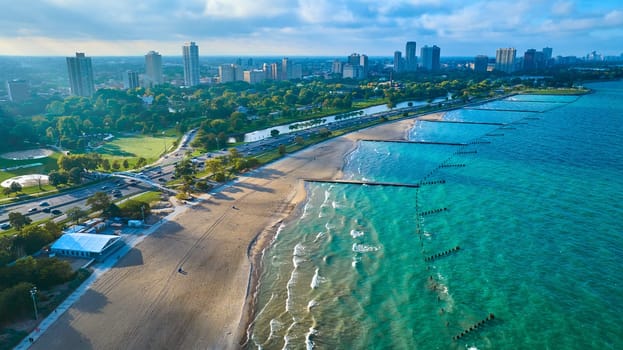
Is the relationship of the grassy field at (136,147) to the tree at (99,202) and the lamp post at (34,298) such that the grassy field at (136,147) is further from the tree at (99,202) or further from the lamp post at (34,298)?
the lamp post at (34,298)

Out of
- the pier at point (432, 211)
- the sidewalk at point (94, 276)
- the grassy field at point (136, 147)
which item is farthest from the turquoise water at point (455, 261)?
the grassy field at point (136, 147)

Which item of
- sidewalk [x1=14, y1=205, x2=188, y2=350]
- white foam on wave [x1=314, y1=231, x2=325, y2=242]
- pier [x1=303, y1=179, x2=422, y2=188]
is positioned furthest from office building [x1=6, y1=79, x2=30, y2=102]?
white foam on wave [x1=314, y1=231, x2=325, y2=242]

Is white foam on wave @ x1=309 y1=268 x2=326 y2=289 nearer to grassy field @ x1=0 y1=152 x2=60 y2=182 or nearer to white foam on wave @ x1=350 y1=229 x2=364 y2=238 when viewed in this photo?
white foam on wave @ x1=350 y1=229 x2=364 y2=238

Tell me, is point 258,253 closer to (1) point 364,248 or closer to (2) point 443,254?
(1) point 364,248

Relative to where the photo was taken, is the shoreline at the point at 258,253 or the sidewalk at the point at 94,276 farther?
the shoreline at the point at 258,253

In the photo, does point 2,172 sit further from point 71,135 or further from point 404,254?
point 404,254

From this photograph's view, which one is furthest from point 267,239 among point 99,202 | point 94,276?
point 99,202
